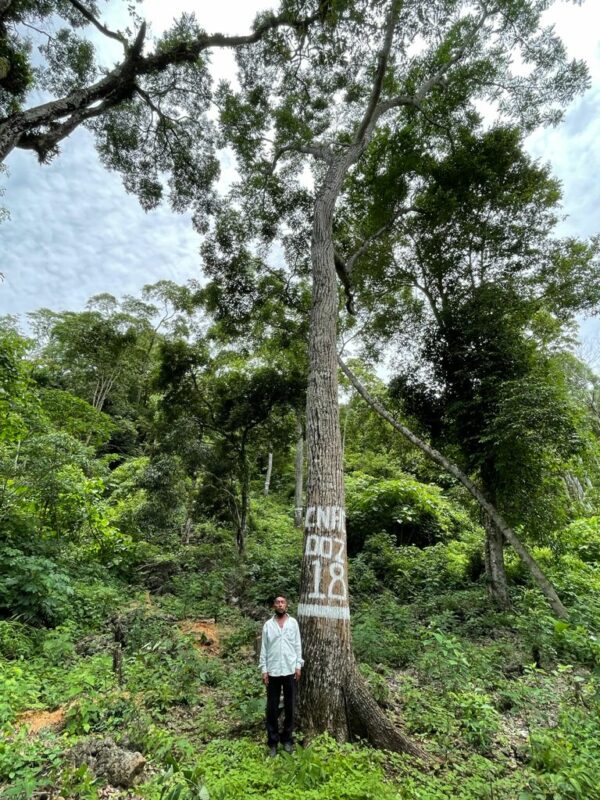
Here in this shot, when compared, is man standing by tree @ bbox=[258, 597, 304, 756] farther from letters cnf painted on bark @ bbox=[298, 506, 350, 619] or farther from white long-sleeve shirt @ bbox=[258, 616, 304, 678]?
letters cnf painted on bark @ bbox=[298, 506, 350, 619]

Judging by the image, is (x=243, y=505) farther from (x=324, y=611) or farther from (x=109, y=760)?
(x=109, y=760)

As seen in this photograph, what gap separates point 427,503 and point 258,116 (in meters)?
11.8

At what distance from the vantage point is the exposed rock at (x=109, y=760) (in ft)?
8.59

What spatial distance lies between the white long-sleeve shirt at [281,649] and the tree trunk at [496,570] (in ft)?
17.6

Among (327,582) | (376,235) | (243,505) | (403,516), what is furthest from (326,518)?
(403,516)

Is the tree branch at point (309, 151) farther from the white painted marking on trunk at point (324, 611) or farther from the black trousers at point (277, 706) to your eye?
the black trousers at point (277, 706)

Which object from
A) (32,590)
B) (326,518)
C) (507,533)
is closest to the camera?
(326,518)

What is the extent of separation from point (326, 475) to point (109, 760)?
301 centimetres

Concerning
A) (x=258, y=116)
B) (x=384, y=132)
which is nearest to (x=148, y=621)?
(x=258, y=116)

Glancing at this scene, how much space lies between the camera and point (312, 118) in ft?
30.2

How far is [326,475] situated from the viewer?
4.56 meters

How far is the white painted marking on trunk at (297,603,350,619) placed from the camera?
391 cm

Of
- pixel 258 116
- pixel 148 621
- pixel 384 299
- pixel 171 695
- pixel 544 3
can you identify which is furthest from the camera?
pixel 384 299

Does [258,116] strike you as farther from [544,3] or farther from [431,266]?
[544,3]
